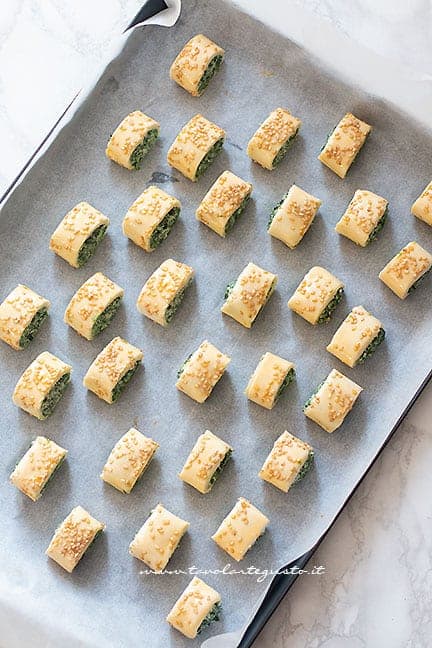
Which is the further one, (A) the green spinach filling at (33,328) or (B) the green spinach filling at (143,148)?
(B) the green spinach filling at (143,148)

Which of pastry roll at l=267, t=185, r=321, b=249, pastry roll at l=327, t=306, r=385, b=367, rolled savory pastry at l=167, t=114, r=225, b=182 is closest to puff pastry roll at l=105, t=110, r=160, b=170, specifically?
rolled savory pastry at l=167, t=114, r=225, b=182

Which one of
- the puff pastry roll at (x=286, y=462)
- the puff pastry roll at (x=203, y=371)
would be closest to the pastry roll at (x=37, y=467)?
the puff pastry roll at (x=203, y=371)

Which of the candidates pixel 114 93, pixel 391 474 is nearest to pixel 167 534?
pixel 391 474

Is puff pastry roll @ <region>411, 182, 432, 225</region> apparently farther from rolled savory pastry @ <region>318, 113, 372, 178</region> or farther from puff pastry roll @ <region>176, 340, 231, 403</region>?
puff pastry roll @ <region>176, 340, 231, 403</region>

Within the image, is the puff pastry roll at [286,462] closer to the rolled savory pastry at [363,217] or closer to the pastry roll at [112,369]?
the pastry roll at [112,369]

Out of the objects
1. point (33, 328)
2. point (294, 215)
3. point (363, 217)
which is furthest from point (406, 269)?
point (33, 328)

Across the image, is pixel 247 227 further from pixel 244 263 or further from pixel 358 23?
pixel 358 23
